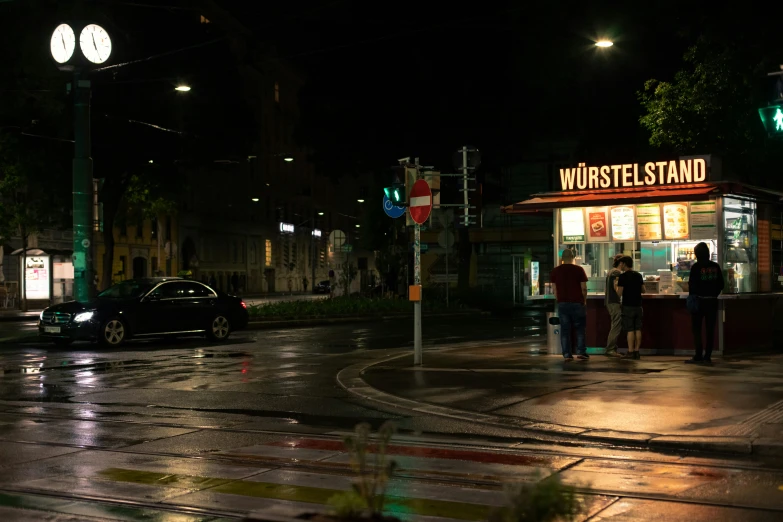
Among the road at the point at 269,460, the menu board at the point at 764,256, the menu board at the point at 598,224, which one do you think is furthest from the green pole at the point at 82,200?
the menu board at the point at 764,256

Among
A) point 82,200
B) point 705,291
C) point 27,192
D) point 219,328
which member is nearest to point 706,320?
point 705,291

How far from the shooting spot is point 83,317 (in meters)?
21.2

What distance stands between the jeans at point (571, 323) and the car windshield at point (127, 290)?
402 inches

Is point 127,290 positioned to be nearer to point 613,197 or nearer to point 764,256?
point 613,197

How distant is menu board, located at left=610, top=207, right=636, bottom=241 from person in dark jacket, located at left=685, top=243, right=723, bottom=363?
2.01 m

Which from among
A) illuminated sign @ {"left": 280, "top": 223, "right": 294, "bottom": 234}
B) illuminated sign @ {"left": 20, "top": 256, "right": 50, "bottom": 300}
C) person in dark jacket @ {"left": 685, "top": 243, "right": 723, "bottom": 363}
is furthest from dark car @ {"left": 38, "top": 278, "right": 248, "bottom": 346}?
illuminated sign @ {"left": 280, "top": 223, "right": 294, "bottom": 234}

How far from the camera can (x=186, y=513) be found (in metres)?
6.41

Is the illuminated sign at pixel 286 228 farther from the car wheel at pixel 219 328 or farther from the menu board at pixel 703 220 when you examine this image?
the menu board at pixel 703 220

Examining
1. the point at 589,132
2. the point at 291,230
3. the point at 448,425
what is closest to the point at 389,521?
the point at 448,425

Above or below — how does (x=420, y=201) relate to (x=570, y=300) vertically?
above

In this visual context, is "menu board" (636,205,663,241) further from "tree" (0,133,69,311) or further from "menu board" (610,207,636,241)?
"tree" (0,133,69,311)

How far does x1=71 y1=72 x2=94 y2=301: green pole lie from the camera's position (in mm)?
24219

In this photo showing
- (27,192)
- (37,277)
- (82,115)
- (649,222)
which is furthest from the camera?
(27,192)

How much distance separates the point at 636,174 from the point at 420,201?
3985 mm
